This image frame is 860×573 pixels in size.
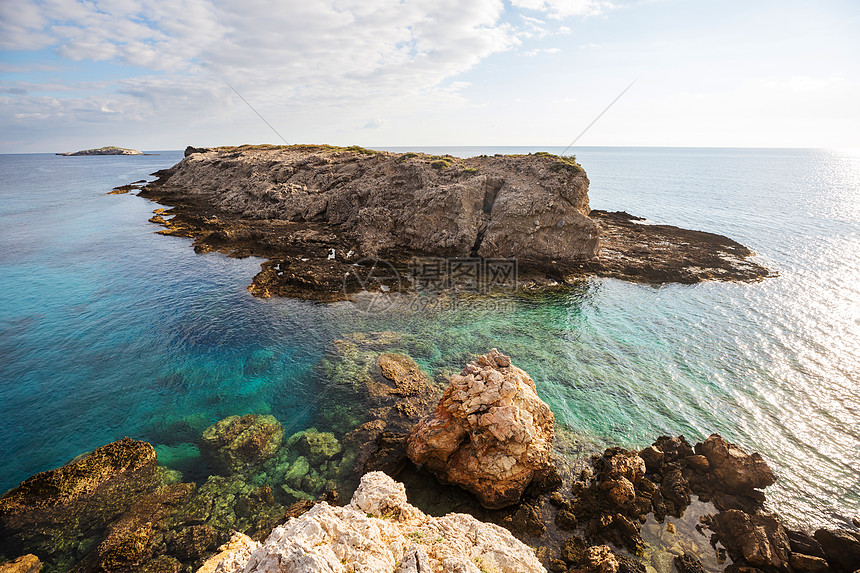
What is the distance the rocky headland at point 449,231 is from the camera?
1640 inches

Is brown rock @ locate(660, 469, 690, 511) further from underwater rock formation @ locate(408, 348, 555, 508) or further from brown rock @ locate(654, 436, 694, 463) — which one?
underwater rock formation @ locate(408, 348, 555, 508)

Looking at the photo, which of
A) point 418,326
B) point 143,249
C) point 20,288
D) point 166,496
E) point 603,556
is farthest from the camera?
point 143,249

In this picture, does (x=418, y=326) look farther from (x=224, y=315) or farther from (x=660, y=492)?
(x=660, y=492)

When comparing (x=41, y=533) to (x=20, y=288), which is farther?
(x=20, y=288)

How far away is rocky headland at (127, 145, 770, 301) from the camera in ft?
137

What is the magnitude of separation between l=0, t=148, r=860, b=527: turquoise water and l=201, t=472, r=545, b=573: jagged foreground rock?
11.4 m

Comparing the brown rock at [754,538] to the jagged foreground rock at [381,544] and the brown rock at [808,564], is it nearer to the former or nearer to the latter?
the brown rock at [808,564]

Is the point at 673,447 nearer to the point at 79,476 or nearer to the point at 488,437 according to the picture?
the point at 488,437

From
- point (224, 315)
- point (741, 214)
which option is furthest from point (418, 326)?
point (741, 214)

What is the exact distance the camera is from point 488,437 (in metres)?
16.7

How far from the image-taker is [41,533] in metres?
14.5

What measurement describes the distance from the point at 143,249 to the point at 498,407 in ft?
184

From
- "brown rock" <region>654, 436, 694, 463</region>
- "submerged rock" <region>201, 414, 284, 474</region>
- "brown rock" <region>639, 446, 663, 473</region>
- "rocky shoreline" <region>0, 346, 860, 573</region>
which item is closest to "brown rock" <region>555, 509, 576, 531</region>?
"rocky shoreline" <region>0, 346, 860, 573</region>

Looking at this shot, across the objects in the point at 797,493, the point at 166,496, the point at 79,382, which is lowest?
the point at 797,493
